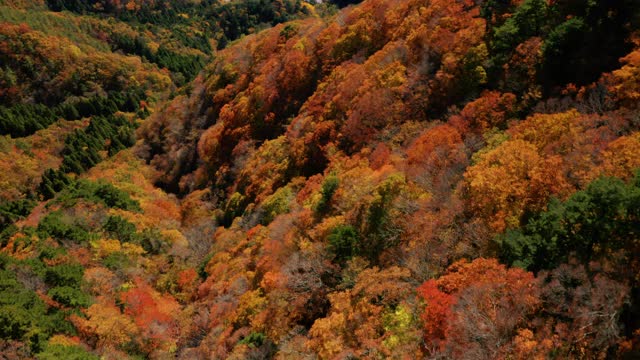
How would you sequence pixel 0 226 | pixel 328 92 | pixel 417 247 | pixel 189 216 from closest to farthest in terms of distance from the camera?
1. pixel 417 247
2. pixel 328 92
3. pixel 189 216
4. pixel 0 226

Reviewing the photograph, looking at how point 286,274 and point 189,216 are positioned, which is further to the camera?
→ point 189,216

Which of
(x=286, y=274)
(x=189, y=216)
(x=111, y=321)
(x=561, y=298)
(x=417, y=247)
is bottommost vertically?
(x=189, y=216)

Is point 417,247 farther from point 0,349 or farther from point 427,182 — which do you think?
point 0,349

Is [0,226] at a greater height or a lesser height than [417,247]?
lesser

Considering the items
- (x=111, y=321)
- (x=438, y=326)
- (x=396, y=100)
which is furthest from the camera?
(x=396, y=100)

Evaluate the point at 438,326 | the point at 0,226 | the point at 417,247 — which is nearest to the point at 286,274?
the point at 417,247

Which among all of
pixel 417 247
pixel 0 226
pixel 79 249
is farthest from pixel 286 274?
pixel 0 226
